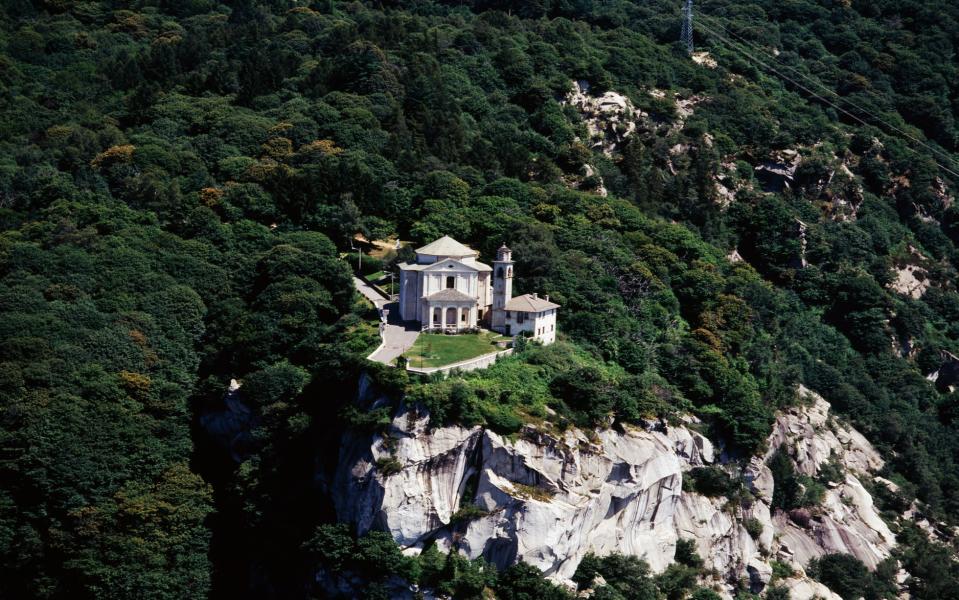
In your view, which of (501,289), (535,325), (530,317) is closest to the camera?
(530,317)

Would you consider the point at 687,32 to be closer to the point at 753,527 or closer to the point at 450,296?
the point at 450,296

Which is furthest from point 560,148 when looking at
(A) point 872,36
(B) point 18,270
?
(A) point 872,36

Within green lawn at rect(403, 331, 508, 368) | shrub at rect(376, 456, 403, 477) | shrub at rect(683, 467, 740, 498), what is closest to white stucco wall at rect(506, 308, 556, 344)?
green lawn at rect(403, 331, 508, 368)

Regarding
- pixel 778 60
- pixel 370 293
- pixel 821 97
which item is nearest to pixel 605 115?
pixel 821 97

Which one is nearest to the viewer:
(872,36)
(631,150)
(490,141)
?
(490,141)

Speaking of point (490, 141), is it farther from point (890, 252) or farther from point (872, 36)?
point (872, 36)
